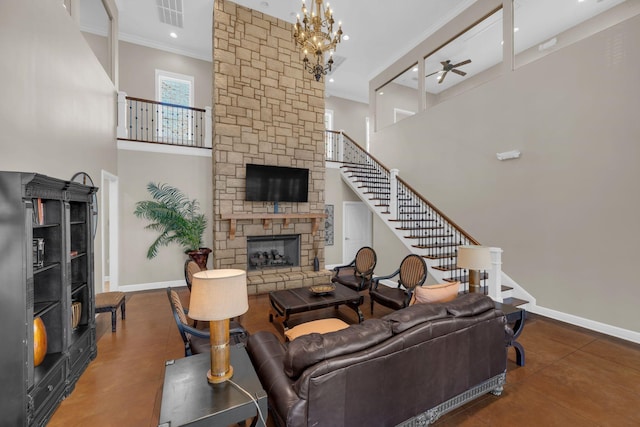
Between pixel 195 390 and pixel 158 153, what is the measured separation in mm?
5593

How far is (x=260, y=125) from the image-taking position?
5988 mm

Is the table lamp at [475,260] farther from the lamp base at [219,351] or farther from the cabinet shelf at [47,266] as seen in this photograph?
the cabinet shelf at [47,266]

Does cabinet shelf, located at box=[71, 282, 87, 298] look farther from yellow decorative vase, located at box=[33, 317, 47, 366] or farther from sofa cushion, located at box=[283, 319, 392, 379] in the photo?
sofa cushion, located at box=[283, 319, 392, 379]

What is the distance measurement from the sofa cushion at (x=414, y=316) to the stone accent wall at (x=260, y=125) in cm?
402

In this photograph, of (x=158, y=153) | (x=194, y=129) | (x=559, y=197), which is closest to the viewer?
(x=559, y=197)

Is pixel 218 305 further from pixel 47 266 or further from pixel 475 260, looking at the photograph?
pixel 475 260

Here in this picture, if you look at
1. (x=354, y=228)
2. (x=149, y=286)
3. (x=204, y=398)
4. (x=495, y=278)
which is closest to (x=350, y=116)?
(x=354, y=228)

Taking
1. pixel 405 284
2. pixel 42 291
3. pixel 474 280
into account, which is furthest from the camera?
pixel 405 284

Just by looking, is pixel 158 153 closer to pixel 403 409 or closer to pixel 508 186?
pixel 403 409

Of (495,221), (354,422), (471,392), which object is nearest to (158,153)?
(354,422)

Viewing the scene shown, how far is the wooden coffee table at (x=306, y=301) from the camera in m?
3.62

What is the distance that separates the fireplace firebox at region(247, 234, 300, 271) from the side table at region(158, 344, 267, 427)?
Result: 4.28 m

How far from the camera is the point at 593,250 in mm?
3916

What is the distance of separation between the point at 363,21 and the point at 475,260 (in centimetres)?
580
